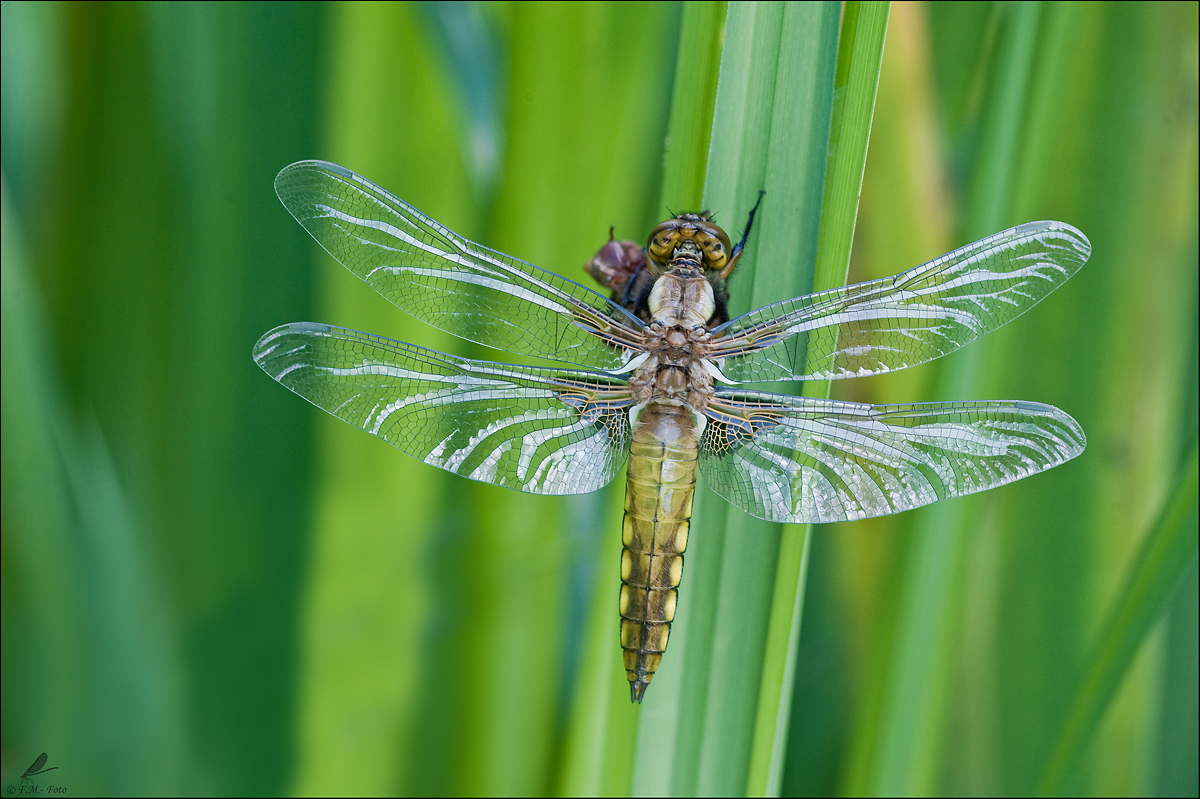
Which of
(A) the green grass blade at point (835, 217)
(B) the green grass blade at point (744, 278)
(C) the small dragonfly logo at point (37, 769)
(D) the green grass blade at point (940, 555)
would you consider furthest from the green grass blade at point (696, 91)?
(C) the small dragonfly logo at point (37, 769)

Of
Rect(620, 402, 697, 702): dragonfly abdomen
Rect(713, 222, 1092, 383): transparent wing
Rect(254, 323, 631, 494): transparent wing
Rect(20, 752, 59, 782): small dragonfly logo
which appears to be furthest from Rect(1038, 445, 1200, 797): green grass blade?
Rect(20, 752, 59, 782): small dragonfly logo

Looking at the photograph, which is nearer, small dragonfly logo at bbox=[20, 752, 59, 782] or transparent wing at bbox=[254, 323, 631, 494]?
transparent wing at bbox=[254, 323, 631, 494]

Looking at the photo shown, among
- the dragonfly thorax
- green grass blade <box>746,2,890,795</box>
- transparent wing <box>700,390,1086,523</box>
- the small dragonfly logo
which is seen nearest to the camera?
green grass blade <box>746,2,890,795</box>

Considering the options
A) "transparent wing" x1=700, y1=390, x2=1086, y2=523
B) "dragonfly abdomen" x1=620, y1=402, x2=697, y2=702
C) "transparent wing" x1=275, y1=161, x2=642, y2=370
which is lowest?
"dragonfly abdomen" x1=620, y1=402, x2=697, y2=702

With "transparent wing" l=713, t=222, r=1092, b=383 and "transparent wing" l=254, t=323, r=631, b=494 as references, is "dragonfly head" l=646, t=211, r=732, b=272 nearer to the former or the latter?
"transparent wing" l=713, t=222, r=1092, b=383

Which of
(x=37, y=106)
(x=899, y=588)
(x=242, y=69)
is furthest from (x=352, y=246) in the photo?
(x=899, y=588)

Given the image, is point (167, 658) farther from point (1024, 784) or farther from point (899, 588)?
point (1024, 784)
